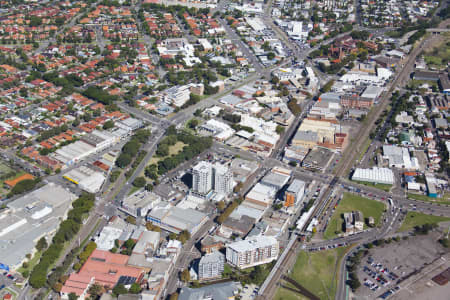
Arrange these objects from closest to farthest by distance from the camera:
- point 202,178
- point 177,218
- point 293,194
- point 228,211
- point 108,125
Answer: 1. point 177,218
2. point 228,211
3. point 293,194
4. point 202,178
5. point 108,125

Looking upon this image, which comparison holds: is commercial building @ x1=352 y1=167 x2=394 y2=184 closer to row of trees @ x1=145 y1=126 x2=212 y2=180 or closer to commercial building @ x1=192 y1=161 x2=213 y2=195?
commercial building @ x1=192 y1=161 x2=213 y2=195

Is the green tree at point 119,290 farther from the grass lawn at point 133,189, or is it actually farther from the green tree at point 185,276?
the grass lawn at point 133,189

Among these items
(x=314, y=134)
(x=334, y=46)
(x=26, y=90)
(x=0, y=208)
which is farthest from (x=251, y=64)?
(x=0, y=208)

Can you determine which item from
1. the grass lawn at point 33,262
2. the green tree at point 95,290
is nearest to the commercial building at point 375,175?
the green tree at point 95,290

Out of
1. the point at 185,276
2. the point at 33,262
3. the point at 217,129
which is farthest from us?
the point at 217,129

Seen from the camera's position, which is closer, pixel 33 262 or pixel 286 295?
pixel 286 295

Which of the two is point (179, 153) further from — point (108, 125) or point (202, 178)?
point (108, 125)

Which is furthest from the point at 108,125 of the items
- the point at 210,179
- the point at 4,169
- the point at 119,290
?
the point at 119,290
